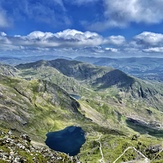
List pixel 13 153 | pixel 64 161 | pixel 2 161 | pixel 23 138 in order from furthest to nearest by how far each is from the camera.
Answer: pixel 23 138
pixel 64 161
pixel 13 153
pixel 2 161

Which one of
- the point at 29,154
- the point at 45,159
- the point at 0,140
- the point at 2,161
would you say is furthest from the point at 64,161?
the point at 2,161

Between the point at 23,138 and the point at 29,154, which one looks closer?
the point at 29,154

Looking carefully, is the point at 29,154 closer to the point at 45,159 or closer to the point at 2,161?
the point at 45,159

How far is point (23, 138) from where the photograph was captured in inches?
5207

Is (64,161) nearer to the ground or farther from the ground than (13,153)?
nearer to the ground

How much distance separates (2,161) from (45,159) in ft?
103

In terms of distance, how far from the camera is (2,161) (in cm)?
8019

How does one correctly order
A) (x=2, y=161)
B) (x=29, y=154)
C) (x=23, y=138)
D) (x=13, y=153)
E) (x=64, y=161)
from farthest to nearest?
(x=23, y=138) < (x=64, y=161) < (x=29, y=154) < (x=13, y=153) < (x=2, y=161)

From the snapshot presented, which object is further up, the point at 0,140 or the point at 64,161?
the point at 0,140

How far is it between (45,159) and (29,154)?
9.32 metres

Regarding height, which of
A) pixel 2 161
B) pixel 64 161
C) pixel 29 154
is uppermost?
pixel 2 161

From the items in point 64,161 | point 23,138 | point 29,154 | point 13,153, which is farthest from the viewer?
point 23,138

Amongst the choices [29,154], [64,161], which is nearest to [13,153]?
[29,154]

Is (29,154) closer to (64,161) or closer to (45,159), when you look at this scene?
(45,159)
